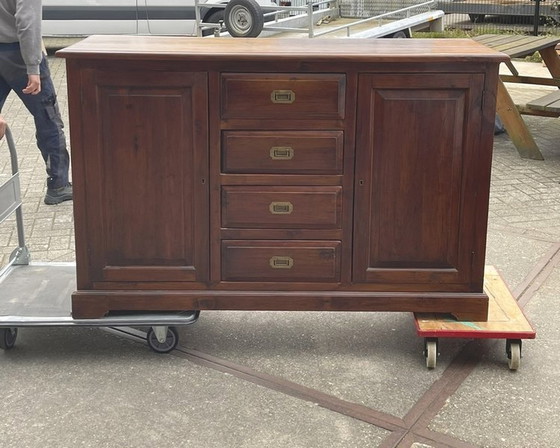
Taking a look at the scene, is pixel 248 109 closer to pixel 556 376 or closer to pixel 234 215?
pixel 234 215

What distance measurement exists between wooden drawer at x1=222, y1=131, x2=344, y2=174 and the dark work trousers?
2.72 m

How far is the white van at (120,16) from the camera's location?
13398mm

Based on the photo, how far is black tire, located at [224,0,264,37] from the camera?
1059cm

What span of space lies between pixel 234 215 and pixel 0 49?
2.82m

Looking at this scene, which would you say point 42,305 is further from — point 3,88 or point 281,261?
point 3,88

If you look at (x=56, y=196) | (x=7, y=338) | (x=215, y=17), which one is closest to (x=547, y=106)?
(x=56, y=196)

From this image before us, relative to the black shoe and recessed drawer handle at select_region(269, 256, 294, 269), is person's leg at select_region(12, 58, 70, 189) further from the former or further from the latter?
recessed drawer handle at select_region(269, 256, 294, 269)

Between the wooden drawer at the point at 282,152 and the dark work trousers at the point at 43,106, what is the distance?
272 centimetres

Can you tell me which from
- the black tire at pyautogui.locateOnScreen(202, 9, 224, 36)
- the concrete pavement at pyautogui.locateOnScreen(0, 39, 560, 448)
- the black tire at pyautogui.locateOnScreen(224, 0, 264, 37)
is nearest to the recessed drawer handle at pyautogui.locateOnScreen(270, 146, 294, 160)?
the concrete pavement at pyautogui.locateOnScreen(0, 39, 560, 448)

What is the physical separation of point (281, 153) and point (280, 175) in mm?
104

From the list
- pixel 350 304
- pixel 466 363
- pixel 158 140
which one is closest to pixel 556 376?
pixel 466 363

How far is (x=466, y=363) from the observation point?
12.7 ft

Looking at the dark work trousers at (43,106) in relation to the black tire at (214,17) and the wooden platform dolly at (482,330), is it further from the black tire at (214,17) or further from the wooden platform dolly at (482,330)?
the black tire at (214,17)

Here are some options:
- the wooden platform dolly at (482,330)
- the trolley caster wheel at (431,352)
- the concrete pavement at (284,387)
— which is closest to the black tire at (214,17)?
the concrete pavement at (284,387)
